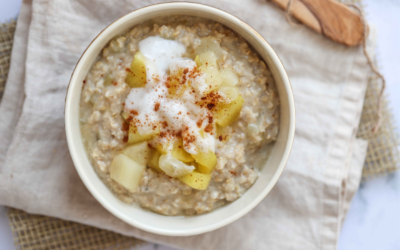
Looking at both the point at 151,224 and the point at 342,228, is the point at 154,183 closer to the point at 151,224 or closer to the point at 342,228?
the point at 151,224

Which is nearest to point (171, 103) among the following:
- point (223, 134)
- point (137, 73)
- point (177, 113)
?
point (177, 113)

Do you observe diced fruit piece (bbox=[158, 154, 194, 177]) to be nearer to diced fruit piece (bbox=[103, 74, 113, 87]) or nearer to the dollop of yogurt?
Result: the dollop of yogurt

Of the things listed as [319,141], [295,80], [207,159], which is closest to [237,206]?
[207,159]

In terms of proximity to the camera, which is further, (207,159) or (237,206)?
(237,206)

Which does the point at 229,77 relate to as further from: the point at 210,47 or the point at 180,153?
the point at 180,153

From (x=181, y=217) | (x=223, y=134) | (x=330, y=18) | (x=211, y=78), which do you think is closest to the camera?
(x=211, y=78)

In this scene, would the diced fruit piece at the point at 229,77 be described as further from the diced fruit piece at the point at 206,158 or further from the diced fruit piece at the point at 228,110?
the diced fruit piece at the point at 206,158
